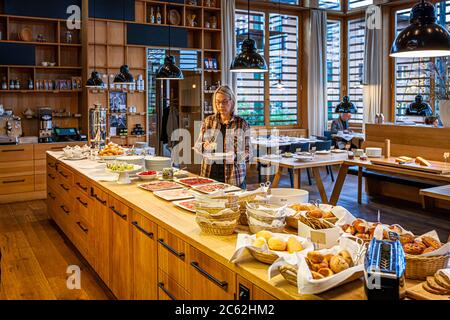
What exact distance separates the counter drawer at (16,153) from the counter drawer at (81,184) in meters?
3.24

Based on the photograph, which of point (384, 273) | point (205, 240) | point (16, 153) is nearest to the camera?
point (384, 273)

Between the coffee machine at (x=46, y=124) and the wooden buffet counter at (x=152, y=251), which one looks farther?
the coffee machine at (x=46, y=124)

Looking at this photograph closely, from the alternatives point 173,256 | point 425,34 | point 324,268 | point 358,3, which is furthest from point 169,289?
point 358,3

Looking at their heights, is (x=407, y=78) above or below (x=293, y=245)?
above

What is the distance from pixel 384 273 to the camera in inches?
56.1

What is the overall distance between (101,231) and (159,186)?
0.65 meters

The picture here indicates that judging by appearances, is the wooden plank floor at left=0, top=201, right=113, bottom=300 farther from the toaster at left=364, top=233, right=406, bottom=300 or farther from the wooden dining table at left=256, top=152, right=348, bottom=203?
the wooden dining table at left=256, top=152, right=348, bottom=203

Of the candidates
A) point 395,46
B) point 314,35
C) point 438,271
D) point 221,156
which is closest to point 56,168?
point 221,156

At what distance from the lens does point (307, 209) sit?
7.88 ft

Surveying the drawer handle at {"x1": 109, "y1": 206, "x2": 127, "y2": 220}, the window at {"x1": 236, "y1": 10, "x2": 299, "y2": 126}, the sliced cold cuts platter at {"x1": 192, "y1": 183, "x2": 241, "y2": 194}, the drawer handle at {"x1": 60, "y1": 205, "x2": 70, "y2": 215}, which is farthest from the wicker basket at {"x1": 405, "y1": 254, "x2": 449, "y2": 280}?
the window at {"x1": 236, "y1": 10, "x2": 299, "y2": 126}

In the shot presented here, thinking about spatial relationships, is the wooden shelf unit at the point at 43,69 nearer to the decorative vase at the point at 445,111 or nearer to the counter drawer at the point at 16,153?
the counter drawer at the point at 16,153

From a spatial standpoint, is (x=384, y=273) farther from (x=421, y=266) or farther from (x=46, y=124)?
(x=46, y=124)

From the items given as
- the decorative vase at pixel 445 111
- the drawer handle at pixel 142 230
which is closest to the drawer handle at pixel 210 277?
the drawer handle at pixel 142 230

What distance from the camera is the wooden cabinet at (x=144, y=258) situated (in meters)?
2.69
